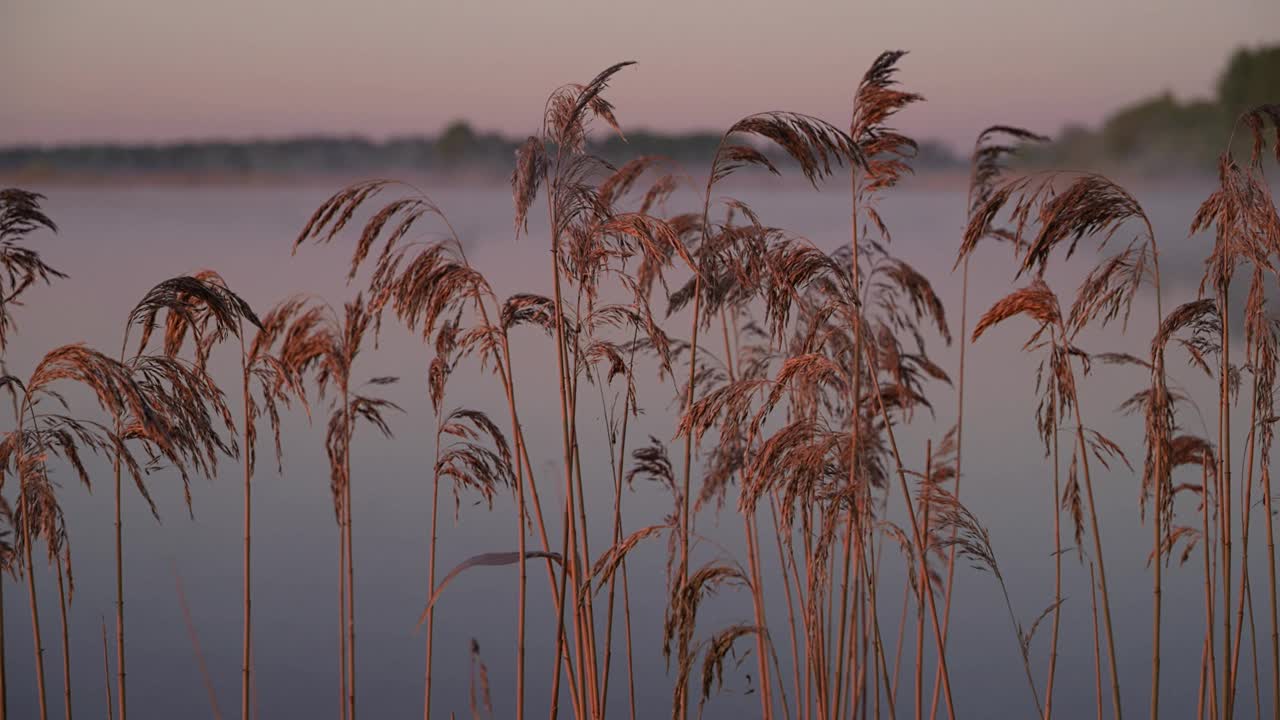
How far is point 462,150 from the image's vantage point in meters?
9.18

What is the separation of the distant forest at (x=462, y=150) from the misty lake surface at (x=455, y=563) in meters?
0.32

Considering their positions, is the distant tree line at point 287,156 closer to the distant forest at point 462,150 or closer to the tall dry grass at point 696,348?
the distant forest at point 462,150

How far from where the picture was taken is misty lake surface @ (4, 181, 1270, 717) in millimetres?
7980

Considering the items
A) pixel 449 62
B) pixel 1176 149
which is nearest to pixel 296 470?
pixel 449 62

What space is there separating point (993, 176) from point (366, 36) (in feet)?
25.2

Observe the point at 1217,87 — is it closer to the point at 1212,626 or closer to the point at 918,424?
the point at 918,424

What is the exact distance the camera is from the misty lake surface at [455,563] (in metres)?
7.98

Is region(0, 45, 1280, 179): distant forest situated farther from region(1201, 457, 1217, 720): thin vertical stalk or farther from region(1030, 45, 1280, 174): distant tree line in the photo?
region(1201, 457, 1217, 720): thin vertical stalk

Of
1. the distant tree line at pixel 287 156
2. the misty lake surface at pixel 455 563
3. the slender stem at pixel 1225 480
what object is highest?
the distant tree line at pixel 287 156

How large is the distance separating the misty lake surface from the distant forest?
32 cm

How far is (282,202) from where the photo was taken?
13.6 meters

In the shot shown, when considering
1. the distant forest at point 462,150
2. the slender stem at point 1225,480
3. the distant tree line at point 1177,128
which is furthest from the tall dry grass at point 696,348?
the distant tree line at point 1177,128

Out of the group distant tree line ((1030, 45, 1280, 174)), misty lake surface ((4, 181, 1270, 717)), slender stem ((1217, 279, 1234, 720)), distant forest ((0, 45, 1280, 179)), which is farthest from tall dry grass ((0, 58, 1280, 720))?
distant tree line ((1030, 45, 1280, 174))

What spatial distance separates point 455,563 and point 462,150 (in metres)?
3.53
